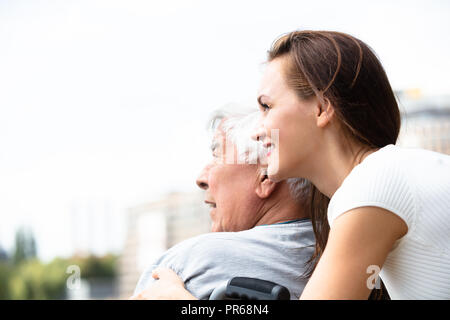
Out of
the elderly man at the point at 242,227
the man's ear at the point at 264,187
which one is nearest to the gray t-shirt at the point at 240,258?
the elderly man at the point at 242,227

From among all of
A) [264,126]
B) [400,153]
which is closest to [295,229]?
[264,126]

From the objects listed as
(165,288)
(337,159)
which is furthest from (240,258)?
(337,159)

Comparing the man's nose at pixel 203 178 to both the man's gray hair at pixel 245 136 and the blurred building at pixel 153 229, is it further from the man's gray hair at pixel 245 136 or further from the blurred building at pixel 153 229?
the blurred building at pixel 153 229

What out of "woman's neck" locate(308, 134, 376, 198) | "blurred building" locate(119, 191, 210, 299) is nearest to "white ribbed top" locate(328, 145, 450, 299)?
"woman's neck" locate(308, 134, 376, 198)

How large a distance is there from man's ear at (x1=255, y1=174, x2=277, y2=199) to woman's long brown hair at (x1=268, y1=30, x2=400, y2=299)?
0.33 meters

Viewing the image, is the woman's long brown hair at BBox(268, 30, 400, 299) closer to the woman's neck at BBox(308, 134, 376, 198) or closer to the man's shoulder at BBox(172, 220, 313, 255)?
the woman's neck at BBox(308, 134, 376, 198)

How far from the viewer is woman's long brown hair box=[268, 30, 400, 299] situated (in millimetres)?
961

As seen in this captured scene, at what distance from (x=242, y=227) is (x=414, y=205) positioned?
1.91 ft

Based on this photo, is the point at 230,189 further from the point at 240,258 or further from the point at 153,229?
the point at 153,229

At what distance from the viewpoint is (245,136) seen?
1.29 metres

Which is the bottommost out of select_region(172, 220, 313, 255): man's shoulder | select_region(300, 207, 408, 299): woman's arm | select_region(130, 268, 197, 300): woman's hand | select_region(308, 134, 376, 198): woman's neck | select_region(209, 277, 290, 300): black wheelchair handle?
select_region(130, 268, 197, 300): woman's hand

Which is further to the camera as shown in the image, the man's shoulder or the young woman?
the man's shoulder

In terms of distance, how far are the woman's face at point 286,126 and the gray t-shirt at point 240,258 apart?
18 centimetres

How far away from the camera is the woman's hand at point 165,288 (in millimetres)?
986
